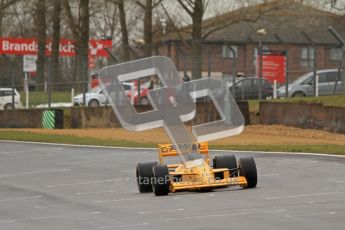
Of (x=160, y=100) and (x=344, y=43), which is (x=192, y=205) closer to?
(x=160, y=100)

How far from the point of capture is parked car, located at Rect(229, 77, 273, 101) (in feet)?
139

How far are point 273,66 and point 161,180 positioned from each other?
25.0 m

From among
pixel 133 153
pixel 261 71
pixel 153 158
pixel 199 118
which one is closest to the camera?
pixel 153 158

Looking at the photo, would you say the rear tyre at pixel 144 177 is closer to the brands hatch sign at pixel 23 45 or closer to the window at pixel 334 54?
the brands hatch sign at pixel 23 45

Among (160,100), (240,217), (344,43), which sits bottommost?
(240,217)

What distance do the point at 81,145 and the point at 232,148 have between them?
5.36m

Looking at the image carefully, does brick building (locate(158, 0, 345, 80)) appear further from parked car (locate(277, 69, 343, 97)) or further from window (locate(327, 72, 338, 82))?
window (locate(327, 72, 338, 82))

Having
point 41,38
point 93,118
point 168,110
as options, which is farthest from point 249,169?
point 41,38

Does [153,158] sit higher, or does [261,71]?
[261,71]

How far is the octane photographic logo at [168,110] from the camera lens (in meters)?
16.1

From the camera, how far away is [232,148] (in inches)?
1032

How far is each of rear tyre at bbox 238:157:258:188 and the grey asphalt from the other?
18 cm

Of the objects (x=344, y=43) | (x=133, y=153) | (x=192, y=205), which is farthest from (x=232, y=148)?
(x=192, y=205)

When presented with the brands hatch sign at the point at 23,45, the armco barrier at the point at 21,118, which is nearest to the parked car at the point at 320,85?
the armco barrier at the point at 21,118
